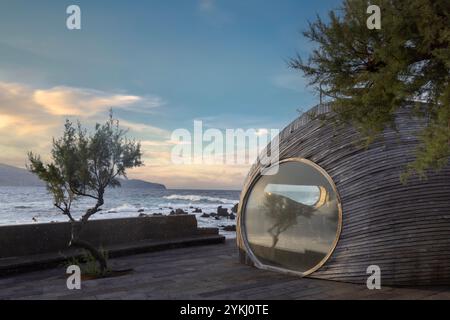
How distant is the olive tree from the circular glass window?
446 centimetres

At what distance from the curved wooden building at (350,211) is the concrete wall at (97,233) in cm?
575

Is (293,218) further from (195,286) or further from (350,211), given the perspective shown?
(195,286)

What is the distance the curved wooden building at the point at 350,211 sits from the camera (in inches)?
314

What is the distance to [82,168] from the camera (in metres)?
11.1

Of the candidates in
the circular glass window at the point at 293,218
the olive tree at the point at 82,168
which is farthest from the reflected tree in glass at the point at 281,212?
the olive tree at the point at 82,168

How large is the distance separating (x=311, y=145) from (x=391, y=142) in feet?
6.39

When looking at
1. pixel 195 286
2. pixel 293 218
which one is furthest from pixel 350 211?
pixel 195 286

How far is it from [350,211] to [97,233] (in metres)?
9.33

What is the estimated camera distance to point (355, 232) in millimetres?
8328

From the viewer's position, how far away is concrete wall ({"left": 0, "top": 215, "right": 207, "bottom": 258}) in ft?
38.6

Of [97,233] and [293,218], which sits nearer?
[293,218]

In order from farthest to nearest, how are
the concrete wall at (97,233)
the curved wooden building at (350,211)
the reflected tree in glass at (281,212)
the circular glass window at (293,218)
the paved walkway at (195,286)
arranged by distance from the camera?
the concrete wall at (97,233)
the reflected tree in glass at (281,212)
the circular glass window at (293,218)
the curved wooden building at (350,211)
the paved walkway at (195,286)

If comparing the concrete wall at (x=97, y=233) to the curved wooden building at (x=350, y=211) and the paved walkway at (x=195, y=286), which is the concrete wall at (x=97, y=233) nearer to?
the paved walkway at (x=195, y=286)
